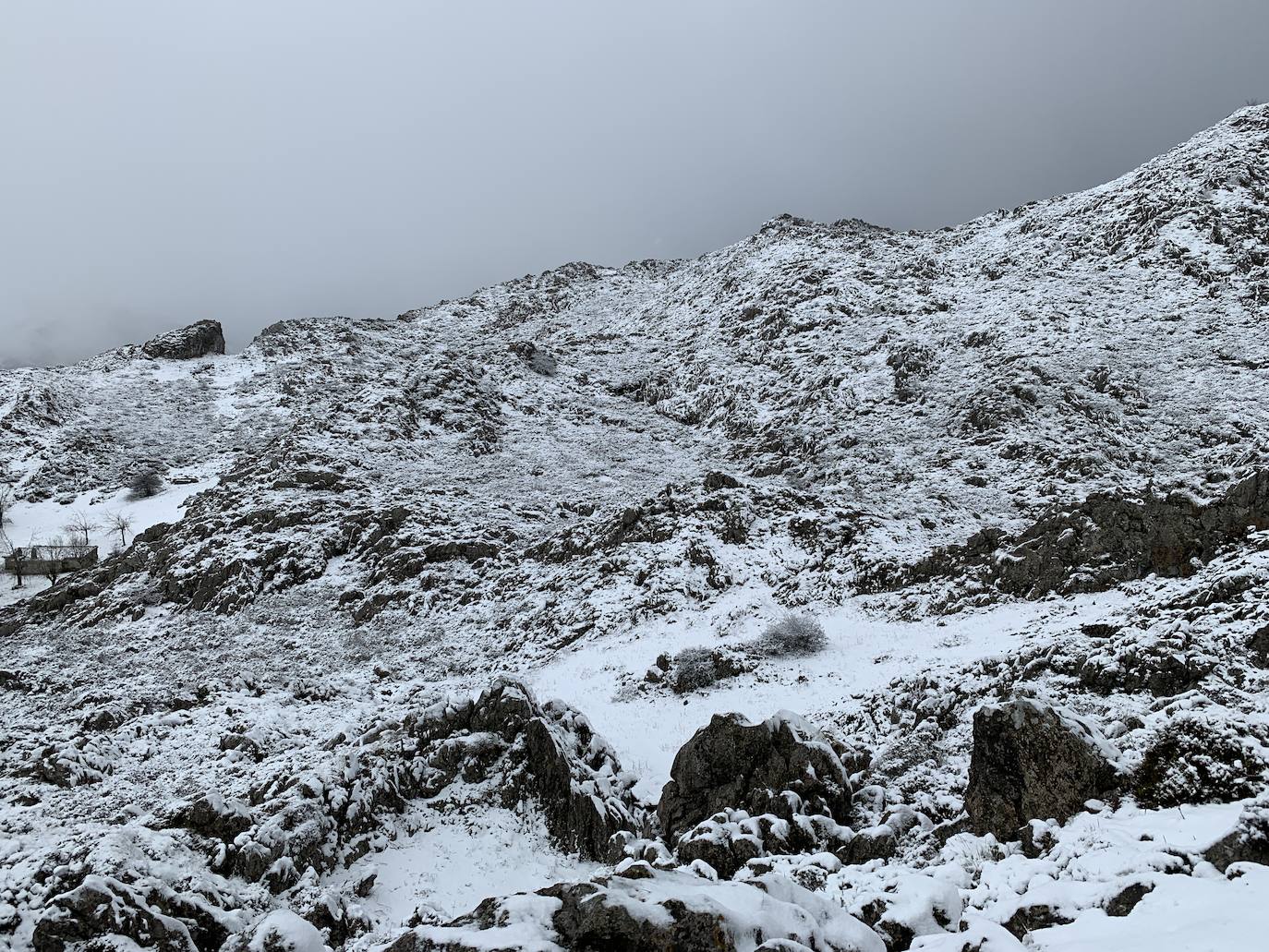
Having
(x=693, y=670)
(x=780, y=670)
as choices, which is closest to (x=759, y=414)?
(x=780, y=670)

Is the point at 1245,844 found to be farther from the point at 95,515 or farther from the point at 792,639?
the point at 95,515

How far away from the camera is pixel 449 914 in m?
12.2

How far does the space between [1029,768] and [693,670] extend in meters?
12.2

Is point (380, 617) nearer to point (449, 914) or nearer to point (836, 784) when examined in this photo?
point (449, 914)

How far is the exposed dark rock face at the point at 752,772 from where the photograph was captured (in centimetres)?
1296

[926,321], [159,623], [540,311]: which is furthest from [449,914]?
[540,311]

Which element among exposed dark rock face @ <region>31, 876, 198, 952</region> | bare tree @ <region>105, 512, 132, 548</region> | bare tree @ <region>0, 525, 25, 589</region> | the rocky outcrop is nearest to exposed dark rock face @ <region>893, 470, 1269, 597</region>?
the rocky outcrop

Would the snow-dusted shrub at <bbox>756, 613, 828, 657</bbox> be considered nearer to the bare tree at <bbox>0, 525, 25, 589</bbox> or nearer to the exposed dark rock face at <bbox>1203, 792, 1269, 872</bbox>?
the exposed dark rock face at <bbox>1203, 792, 1269, 872</bbox>

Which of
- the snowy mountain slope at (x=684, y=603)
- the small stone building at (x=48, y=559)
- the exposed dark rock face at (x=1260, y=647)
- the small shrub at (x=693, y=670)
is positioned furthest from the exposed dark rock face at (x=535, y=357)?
the exposed dark rock face at (x=1260, y=647)

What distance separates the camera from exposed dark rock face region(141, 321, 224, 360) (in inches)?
2749

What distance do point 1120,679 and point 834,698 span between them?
716 centimetres

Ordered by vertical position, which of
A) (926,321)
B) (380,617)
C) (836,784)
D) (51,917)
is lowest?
(380,617)

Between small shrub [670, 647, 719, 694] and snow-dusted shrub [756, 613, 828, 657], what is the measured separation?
191cm

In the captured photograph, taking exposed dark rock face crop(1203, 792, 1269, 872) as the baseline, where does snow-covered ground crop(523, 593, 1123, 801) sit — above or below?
below
